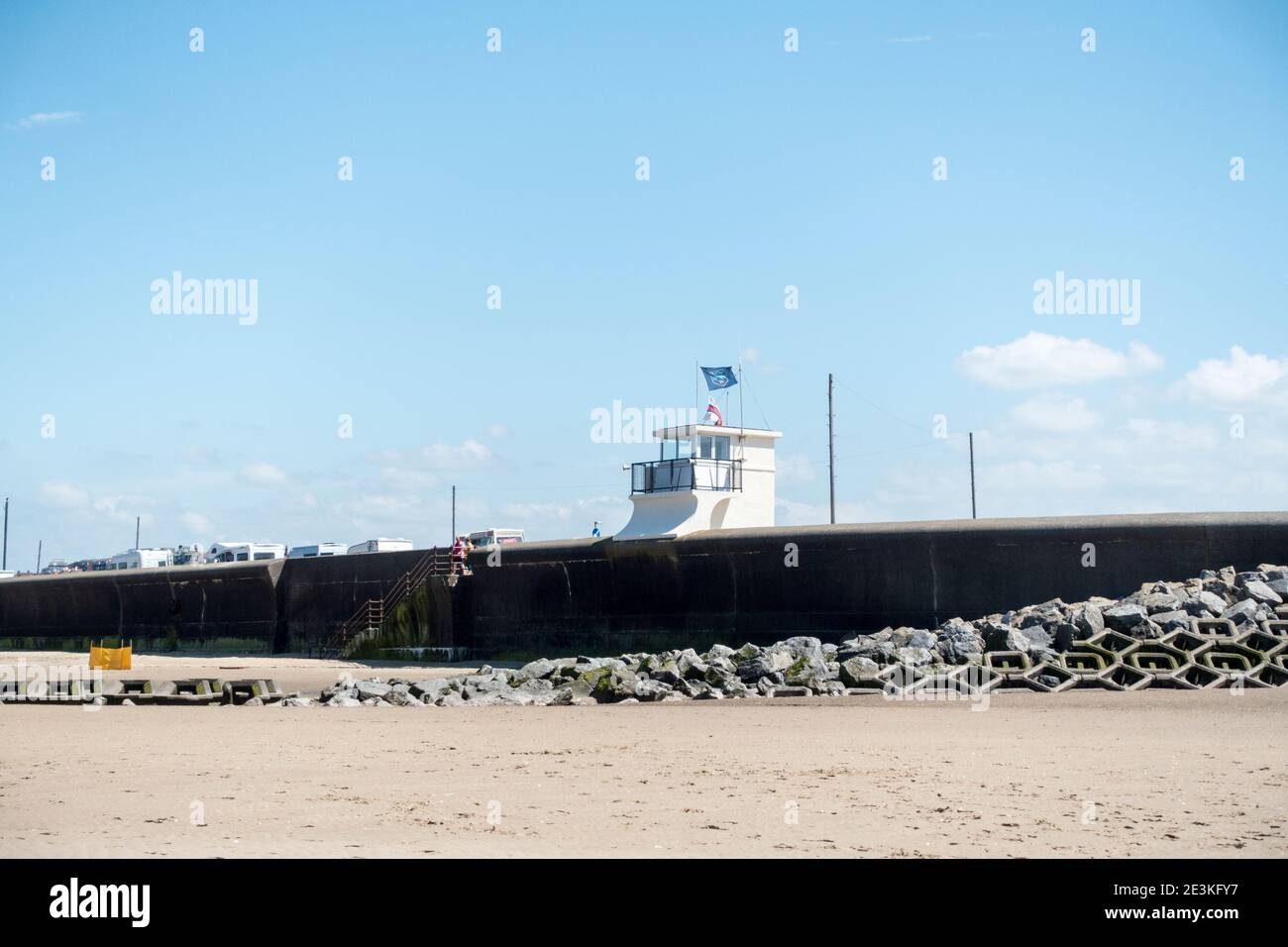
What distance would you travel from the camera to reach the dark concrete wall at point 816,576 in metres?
19.7

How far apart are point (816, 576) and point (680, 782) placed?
1334 cm

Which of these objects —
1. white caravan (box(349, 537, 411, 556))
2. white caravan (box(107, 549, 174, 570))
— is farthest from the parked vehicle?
white caravan (box(107, 549, 174, 570))

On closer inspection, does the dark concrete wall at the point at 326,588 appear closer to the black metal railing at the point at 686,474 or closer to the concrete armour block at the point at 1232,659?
the black metal railing at the point at 686,474

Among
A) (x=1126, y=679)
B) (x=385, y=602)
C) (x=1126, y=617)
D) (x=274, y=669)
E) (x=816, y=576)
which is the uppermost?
(x=816, y=576)

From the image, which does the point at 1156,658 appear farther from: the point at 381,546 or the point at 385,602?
the point at 381,546

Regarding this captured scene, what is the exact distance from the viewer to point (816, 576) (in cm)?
2242

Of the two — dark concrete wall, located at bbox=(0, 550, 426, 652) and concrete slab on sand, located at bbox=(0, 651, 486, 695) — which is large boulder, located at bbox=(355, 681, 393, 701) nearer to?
concrete slab on sand, located at bbox=(0, 651, 486, 695)

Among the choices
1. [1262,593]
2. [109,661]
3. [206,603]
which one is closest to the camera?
[1262,593]

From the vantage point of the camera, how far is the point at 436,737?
41.0 feet

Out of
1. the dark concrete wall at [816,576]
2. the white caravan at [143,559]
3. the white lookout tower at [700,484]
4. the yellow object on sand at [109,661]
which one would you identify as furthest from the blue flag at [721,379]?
the white caravan at [143,559]

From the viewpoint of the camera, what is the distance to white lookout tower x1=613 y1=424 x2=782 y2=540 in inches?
1251

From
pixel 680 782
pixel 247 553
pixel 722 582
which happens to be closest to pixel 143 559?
pixel 247 553
